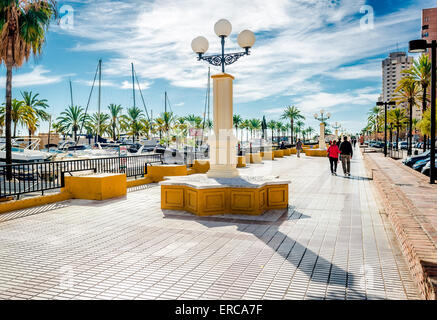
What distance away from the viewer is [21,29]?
1691 centimetres

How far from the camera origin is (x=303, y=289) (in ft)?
12.9

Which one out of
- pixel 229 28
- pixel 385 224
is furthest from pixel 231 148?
pixel 385 224

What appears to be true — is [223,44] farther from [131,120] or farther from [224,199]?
[131,120]

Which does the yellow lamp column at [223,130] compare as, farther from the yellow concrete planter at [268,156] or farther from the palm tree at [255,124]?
the palm tree at [255,124]

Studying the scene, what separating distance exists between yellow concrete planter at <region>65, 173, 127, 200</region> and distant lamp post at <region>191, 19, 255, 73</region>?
4.89 metres

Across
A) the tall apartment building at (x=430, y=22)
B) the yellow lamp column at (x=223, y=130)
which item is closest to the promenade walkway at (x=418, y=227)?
the yellow lamp column at (x=223, y=130)

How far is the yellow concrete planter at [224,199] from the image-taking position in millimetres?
8000

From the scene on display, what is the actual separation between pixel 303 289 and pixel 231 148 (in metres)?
5.65

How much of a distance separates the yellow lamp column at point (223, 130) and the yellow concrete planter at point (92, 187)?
3700mm

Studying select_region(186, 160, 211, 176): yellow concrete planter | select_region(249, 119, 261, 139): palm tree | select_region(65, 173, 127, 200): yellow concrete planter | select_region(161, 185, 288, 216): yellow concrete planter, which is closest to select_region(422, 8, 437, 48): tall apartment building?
select_region(249, 119, 261, 139): palm tree

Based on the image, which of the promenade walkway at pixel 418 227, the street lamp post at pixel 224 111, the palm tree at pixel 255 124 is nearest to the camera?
the promenade walkway at pixel 418 227

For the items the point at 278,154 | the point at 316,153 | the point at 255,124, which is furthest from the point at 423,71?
the point at 255,124
